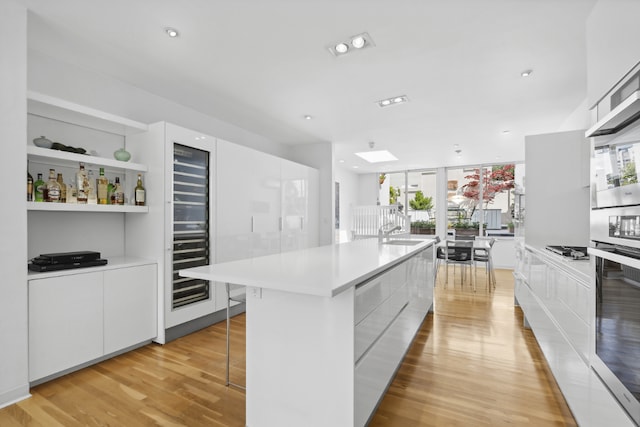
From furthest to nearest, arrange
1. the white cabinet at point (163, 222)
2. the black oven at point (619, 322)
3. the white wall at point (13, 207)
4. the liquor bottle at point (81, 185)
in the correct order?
1. the white cabinet at point (163, 222)
2. the liquor bottle at point (81, 185)
3. the white wall at point (13, 207)
4. the black oven at point (619, 322)

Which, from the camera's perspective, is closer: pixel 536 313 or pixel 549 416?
pixel 549 416

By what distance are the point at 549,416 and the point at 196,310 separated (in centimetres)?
293

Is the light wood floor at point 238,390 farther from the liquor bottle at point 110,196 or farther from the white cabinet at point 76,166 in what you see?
the liquor bottle at point 110,196

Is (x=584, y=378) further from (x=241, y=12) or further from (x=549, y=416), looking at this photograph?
(x=241, y=12)

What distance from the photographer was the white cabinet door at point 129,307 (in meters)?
2.49

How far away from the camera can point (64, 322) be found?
221cm

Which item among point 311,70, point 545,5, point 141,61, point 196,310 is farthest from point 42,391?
point 545,5

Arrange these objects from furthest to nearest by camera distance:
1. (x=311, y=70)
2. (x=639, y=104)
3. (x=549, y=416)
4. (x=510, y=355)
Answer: (x=311, y=70) → (x=510, y=355) → (x=549, y=416) → (x=639, y=104)

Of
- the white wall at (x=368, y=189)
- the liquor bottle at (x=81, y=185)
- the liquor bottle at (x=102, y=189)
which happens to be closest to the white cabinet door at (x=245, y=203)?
the liquor bottle at (x=102, y=189)

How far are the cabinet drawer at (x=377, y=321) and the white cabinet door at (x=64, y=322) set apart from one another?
7.06ft

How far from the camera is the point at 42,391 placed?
2041 mm

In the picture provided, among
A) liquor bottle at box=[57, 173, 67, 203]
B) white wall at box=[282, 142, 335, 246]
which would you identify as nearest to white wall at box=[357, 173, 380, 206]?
white wall at box=[282, 142, 335, 246]

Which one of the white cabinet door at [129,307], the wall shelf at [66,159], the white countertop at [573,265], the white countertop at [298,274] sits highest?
the wall shelf at [66,159]

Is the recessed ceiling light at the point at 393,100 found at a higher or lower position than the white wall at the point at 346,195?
higher
